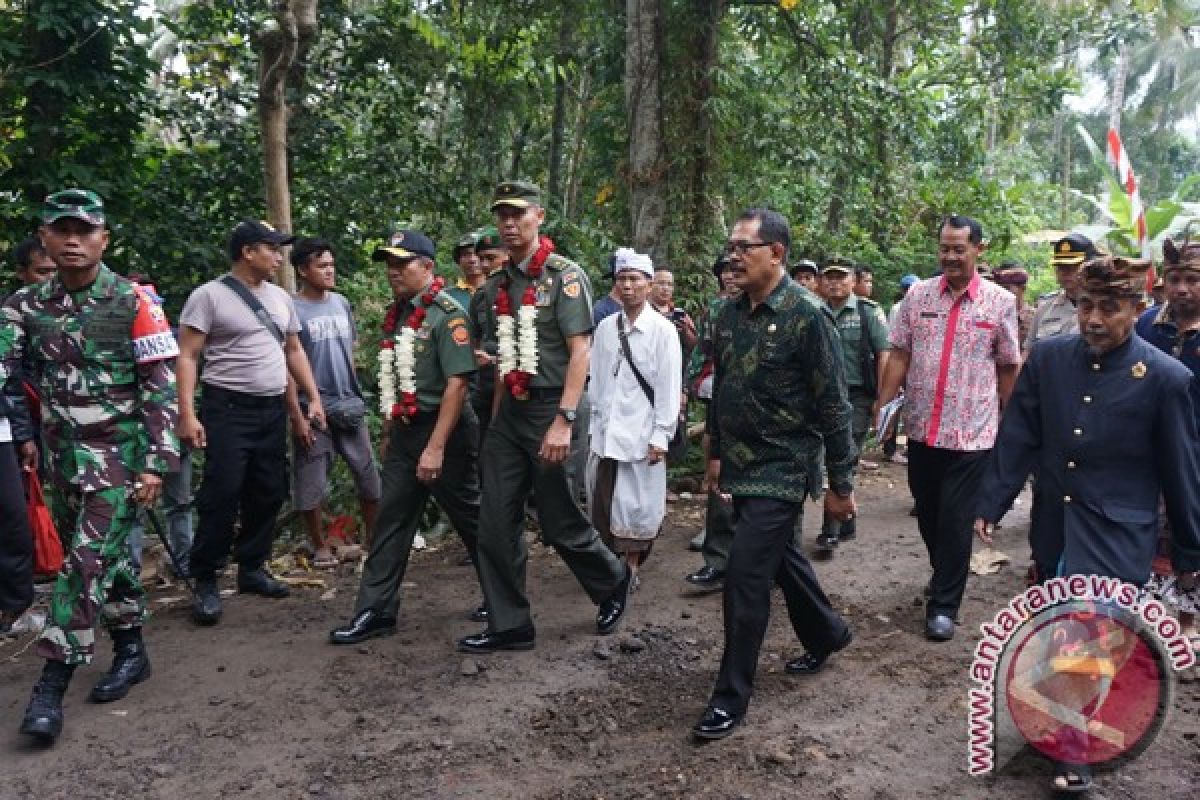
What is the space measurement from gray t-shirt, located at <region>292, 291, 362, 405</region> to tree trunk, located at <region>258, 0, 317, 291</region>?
74 cm

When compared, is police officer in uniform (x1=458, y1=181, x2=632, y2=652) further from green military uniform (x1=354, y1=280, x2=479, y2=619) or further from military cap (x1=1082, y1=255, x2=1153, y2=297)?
military cap (x1=1082, y1=255, x2=1153, y2=297)

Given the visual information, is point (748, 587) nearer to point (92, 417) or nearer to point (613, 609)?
point (613, 609)

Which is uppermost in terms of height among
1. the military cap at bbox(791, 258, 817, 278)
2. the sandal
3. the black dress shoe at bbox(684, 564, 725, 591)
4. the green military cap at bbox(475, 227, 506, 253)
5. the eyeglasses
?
the green military cap at bbox(475, 227, 506, 253)

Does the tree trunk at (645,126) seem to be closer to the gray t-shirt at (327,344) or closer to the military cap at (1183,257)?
the gray t-shirt at (327,344)

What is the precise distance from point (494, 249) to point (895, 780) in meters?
3.95

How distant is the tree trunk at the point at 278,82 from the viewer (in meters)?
6.01

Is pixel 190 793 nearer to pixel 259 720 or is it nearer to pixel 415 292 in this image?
pixel 259 720

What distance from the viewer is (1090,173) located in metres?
33.0

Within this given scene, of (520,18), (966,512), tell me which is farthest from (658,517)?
(520,18)

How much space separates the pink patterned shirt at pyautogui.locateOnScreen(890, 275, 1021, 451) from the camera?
185 inches

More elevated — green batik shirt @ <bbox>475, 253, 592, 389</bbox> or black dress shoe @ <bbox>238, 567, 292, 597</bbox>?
green batik shirt @ <bbox>475, 253, 592, 389</bbox>

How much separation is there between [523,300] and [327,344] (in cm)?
187

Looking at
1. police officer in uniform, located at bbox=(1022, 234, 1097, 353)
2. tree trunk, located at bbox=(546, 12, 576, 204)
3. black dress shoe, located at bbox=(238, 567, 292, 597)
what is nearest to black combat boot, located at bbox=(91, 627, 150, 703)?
black dress shoe, located at bbox=(238, 567, 292, 597)

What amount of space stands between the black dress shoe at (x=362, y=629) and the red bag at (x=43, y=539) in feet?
4.39
